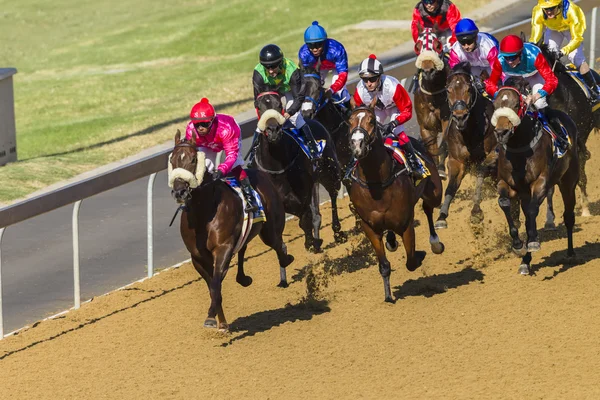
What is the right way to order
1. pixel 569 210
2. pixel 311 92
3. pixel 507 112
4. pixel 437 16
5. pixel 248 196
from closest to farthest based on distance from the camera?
pixel 248 196 < pixel 507 112 < pixel 569 210 < pixel 311 92 < pixel 437 16

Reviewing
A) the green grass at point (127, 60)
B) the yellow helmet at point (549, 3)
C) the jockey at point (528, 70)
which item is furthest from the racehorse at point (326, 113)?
the green grass at point (127, 60)

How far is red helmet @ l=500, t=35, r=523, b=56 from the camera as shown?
12.2m

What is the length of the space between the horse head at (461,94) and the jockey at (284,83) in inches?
61.5

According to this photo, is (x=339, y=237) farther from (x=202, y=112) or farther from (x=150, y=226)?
(x=202, y=112)

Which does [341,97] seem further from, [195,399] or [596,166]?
[195,399]

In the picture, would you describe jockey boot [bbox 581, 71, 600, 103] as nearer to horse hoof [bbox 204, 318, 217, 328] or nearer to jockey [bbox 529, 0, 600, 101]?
jockey [bbox 529, 0, 600, 101]

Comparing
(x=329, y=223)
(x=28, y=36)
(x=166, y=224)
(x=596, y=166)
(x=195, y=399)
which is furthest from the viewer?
(x=28, y=36)

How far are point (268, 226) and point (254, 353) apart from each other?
149 cm

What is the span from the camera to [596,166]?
55.2 feet

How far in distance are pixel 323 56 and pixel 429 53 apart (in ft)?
3.85

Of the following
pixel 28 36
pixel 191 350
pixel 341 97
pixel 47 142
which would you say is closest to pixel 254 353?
pixel 191 350

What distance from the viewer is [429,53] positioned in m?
14.0

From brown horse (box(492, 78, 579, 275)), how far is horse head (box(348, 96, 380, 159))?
1222mm

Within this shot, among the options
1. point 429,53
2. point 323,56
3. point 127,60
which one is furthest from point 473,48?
point 127,60
